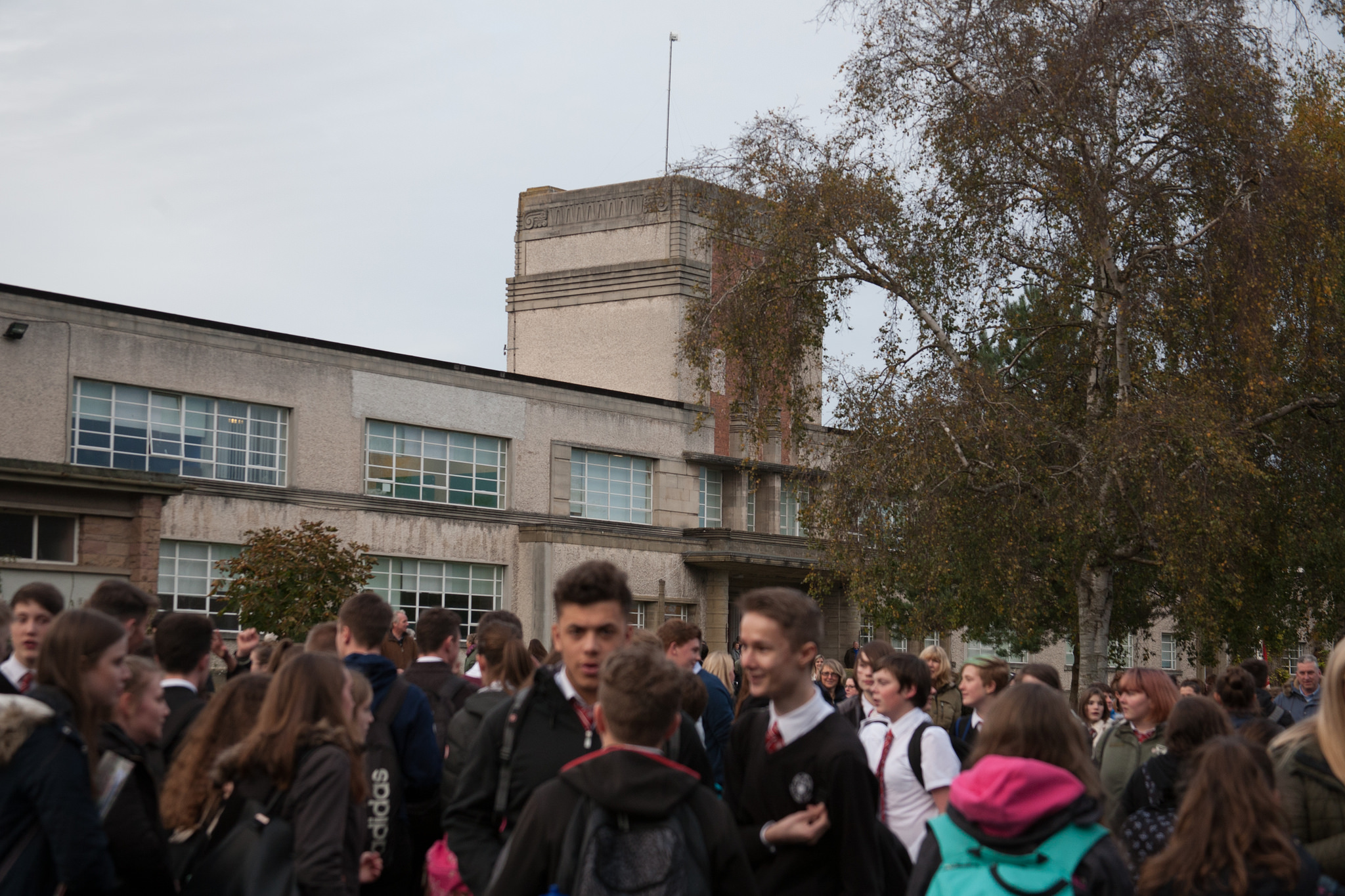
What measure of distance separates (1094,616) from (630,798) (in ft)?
71.5

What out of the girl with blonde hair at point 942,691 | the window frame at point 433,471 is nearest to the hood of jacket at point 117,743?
the girl with blonde hair at point 942,691

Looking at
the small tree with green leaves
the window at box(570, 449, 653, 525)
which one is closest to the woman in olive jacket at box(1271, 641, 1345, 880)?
the small tree with green leaves

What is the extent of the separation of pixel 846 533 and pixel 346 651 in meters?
16.9

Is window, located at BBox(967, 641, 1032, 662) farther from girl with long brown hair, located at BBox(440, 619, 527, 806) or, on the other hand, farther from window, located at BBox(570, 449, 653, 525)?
girl with long brown hair, located at BBox(440, 619, 527, 806)

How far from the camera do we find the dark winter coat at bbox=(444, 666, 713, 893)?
4.94 meters

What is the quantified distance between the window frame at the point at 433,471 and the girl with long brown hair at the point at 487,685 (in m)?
26.0

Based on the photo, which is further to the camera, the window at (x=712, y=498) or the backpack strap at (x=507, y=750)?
the window at (x=712, y=498)

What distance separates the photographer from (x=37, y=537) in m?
26.1

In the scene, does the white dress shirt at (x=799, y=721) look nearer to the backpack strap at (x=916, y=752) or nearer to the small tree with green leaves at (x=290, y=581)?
the backpack strap at (x=916, y=752)

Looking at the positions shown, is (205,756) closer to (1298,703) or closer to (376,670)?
(376,670)

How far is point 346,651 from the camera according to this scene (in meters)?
6.84

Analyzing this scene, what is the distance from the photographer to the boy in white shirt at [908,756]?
6883 mm

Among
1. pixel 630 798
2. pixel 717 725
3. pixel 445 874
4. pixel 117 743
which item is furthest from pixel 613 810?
pixel 717 725

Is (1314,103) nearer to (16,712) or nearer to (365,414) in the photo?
(365,414)
